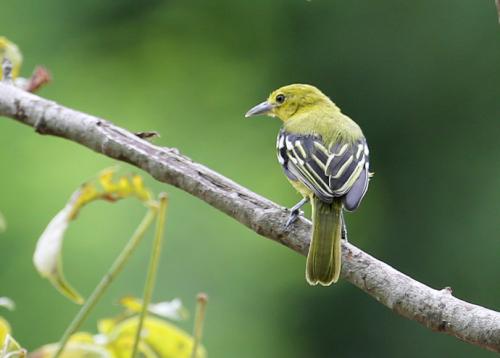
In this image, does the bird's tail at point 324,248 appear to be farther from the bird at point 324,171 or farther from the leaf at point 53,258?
the leaf at point 53,258

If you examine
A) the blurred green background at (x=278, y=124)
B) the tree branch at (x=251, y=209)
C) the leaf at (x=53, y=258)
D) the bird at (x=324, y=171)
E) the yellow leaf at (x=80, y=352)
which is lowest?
the yellow leaf at (x=80, y=352)

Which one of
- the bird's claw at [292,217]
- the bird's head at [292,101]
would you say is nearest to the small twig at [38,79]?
the bird's claw at [292,217]

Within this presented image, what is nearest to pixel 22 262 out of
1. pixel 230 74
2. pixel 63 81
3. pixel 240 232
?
pixel 240 232

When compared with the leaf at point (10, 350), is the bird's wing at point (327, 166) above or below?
above

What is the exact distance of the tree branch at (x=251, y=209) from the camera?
1764mm

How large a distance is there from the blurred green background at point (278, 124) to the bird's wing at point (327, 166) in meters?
3.01

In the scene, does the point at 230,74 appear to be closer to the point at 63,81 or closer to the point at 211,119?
the point at 211,119

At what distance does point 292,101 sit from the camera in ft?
11.4

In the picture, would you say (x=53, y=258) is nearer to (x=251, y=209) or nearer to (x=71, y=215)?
(x=71, y=215)

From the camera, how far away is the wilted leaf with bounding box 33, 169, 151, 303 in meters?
1.56

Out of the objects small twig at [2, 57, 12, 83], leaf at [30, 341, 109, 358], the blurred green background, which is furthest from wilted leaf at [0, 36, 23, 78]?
the blurred green background

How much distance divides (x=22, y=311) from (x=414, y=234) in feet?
9.61

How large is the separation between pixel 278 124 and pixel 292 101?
344cm

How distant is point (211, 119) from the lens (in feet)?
23.2
